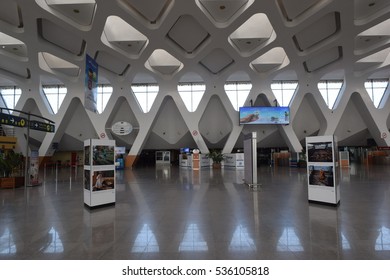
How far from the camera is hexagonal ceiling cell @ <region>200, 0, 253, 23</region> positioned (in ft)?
40.9

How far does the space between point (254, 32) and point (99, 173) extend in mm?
14285

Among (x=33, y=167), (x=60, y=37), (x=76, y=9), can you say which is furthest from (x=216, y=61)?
(x=33, y=167)

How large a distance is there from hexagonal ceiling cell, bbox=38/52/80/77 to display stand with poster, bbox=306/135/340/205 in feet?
64.9

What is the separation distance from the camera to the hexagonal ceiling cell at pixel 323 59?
1764 centimetres

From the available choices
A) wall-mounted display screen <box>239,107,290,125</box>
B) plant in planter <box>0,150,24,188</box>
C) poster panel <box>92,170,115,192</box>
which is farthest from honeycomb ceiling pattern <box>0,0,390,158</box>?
poster panel <box>92,170,115,192</box>

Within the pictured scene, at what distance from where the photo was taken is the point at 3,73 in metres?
18.8

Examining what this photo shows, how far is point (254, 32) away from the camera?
15.8 meters

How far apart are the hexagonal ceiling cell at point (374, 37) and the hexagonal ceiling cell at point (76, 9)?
16432 millimetres

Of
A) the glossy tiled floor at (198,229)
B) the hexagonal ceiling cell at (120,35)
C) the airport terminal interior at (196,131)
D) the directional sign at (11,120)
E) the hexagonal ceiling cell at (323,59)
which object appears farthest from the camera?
the hexagonal ceiling cell at (323,59)

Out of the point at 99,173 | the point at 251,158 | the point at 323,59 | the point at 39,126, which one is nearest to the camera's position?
the point at 99,173

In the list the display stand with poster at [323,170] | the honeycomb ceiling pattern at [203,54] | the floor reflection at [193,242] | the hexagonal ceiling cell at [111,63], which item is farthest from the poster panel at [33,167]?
the display stand with poster at [323,170]

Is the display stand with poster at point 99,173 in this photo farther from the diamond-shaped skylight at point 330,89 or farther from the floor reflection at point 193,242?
the diamond-shaped skylight at point 330,89

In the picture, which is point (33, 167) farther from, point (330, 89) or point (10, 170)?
point (330, 89)

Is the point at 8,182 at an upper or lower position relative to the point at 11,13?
lower
